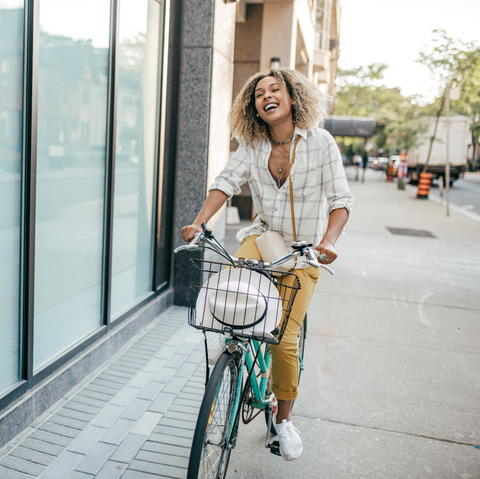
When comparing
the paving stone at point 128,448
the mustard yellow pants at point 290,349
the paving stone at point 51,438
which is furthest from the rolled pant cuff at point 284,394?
the paving stone at point 51,438

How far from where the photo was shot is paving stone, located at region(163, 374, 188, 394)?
373cm

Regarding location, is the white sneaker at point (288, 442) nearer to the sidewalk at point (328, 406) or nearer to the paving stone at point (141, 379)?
the sidewalk at point (328, 406)

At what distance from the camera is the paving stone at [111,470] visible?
2686 millimetres

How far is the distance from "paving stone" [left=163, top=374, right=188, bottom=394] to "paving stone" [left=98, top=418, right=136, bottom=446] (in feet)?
1.66

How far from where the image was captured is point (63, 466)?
274 centimetres

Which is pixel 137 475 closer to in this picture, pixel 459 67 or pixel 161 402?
pixel 161 402

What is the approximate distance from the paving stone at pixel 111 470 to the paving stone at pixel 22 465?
0.30 meters

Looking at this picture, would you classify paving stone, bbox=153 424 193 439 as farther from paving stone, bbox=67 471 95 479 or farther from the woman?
the woman

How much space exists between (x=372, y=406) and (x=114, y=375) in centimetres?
191

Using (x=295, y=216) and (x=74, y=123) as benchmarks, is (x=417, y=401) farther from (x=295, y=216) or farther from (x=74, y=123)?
(x=74, y=123)

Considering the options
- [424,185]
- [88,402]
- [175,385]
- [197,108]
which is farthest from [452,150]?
[88,402]

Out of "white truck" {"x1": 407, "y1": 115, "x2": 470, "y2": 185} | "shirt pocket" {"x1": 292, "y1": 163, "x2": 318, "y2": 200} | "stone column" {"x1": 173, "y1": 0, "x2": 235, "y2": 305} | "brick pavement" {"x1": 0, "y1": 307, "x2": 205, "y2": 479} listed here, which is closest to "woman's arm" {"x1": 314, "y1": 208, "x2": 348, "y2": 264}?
Answer: "shirt pocket" {"x1": 292, "y1": 163, "x2": 318, "y2": 200}

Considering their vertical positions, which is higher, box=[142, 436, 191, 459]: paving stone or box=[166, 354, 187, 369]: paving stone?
box=[166, 354, 187, 369]: paving stone

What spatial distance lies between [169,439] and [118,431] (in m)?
0.32
